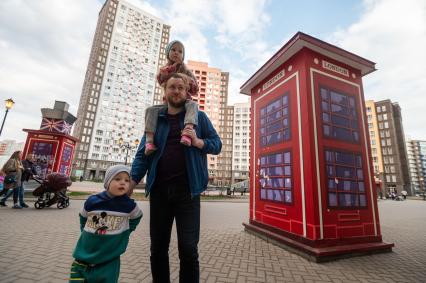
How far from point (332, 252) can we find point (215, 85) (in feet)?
271

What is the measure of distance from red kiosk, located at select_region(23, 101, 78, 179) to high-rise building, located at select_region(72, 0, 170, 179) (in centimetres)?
4611

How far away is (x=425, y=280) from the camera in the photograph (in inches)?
127

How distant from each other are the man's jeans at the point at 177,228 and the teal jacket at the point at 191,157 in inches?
4.9

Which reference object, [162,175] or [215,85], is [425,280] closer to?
[162,175]

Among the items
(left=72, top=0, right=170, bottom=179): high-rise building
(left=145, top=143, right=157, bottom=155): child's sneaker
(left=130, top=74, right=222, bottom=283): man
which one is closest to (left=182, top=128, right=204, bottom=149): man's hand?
(left=130, top=74, right=222, bottom=283): man

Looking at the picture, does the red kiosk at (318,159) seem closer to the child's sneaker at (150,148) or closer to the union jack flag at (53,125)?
the child's sneaker at (150,148)

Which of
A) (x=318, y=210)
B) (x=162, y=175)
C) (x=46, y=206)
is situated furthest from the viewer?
(x=46, y=206)

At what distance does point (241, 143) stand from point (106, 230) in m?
80.2

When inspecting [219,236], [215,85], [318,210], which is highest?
[215,85]

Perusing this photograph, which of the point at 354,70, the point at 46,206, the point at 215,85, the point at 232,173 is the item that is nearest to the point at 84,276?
the point at 354,70

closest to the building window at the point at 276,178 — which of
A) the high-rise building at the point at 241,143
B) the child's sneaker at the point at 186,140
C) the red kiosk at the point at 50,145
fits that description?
the child's sneaker at the point at 186,140

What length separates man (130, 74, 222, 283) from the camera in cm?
181

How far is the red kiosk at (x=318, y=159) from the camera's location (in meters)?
4.21

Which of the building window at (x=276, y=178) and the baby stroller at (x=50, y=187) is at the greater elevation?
the building window at (x=276, y=178)
